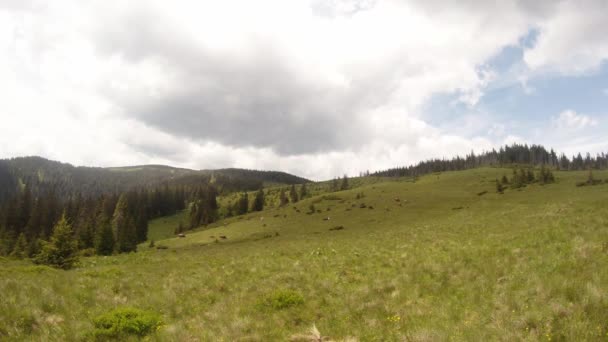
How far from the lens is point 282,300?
1102 centimetres

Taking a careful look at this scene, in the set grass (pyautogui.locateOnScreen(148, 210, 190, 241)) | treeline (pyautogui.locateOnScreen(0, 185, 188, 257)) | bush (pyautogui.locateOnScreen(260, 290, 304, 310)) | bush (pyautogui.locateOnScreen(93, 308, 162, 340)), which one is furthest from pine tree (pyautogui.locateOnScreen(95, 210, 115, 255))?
bush (pyautogui.locateOnScreen(260, 290, 304, 310))

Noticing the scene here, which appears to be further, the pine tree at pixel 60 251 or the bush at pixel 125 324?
the pine tree at pixel 60 251

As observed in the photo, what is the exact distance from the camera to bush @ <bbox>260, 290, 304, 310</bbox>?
10.7 metres

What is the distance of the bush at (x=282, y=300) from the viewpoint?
35.1 ft

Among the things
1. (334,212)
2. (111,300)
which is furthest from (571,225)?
(334,212)

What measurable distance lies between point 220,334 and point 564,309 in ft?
27.8

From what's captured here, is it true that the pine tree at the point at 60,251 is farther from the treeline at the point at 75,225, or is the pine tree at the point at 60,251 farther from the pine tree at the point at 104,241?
the pine tree at the point at 104,241

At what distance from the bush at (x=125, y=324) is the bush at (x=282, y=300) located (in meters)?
3.55

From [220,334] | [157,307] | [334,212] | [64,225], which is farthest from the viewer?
[334,212]

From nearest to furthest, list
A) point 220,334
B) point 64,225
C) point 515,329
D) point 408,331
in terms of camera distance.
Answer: point 515,329 → point 408,331 → point 220,334 → point 64,225

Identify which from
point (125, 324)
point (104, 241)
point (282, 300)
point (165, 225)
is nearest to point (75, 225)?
point (165, 225)

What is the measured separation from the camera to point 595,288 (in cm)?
766

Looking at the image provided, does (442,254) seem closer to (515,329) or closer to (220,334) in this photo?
(515,329)

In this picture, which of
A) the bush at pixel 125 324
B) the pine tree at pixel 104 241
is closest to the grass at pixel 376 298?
the bush at pixel 125 324
